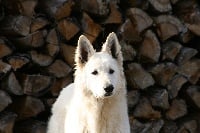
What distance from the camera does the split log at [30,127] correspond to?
679 cm

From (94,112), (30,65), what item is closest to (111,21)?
(30,65)

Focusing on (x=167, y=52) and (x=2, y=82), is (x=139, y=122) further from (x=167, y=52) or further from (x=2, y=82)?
(x=2, y=82)

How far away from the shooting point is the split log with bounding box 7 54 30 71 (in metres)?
6.38

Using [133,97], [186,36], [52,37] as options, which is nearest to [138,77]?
[133,97]

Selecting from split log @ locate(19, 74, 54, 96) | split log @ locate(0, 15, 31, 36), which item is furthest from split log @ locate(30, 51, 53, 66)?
split log @ locate(0, 15, 31, 36)

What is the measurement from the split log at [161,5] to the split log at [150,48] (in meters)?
0.32

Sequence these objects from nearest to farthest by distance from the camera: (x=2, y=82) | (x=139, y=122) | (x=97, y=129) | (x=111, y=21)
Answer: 1. (x=97, y=129)
2. (x=2, y=82)
3. (x=111, y=21)
4. (x=139, y=122)

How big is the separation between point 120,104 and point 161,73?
174cm

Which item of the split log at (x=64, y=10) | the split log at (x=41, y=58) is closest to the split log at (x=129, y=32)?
the split log at (x=64, y=10)

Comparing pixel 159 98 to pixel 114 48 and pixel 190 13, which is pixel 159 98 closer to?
pixel 190 13

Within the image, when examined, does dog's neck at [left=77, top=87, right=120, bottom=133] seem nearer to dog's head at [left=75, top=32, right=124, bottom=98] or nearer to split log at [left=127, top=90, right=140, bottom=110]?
dog's head at [left=75, top=32, right=124, bottom=98]

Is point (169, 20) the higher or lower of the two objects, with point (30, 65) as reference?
higher

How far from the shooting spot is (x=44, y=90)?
6.71m

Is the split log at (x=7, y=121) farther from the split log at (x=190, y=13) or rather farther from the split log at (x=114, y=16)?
the split log at (x=190, y=13)
